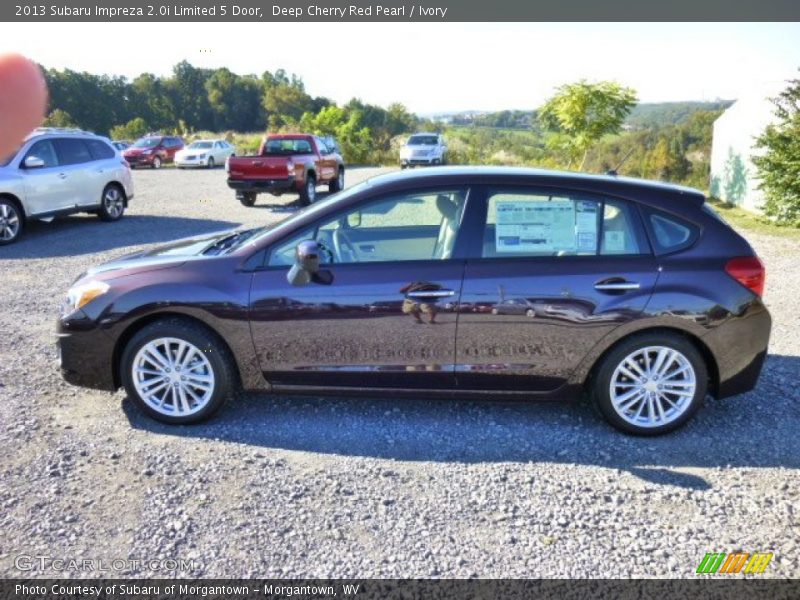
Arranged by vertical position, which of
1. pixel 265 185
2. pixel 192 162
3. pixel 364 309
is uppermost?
pixel 192 162

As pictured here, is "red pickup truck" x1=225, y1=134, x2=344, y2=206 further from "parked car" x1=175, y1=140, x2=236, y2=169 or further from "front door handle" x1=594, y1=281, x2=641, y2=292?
"parked car" x1=175, y1=140, x2=236, y2=169

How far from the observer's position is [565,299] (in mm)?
3877

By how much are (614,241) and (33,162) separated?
34.8 feet

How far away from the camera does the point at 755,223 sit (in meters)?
13.3

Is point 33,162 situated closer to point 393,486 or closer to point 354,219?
point 354,219

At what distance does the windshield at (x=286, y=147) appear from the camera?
53.5 ft

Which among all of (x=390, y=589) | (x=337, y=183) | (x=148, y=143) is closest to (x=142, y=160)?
(x=148, y=143)

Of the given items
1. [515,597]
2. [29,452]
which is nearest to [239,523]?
[515,597]

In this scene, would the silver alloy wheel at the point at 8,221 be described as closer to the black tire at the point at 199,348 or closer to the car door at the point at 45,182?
the car door at the point at 45,182

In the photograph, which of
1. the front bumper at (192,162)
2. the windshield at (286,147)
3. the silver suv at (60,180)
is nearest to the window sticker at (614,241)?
the silver suv at (60,180)

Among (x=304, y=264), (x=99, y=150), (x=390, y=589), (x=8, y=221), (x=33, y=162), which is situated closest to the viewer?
(x=390, y=589)

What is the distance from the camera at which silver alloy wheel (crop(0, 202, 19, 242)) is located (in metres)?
10.7

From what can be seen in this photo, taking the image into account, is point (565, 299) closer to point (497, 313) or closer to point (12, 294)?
point (497, 313)

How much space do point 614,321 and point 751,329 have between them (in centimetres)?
87
